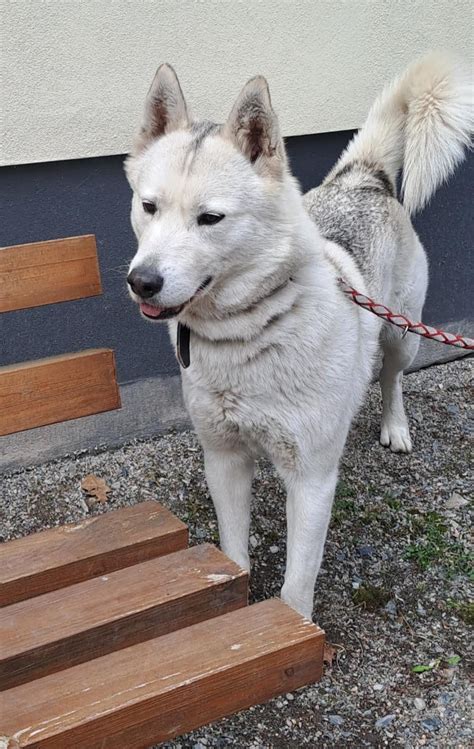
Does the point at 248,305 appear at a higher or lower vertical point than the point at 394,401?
higher

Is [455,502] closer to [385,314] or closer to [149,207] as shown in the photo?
[385,314]

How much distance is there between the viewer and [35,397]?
2.38m

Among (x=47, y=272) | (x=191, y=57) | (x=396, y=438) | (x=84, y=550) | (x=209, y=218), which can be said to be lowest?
(x=396, y=438)

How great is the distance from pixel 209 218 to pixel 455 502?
2.06 meters

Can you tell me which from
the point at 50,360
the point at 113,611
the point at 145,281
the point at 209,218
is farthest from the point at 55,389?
the point at 113,611

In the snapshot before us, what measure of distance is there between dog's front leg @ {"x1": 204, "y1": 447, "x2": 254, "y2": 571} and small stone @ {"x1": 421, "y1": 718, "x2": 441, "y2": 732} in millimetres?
767

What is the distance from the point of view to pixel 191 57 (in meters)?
3.58

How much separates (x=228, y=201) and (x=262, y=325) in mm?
386

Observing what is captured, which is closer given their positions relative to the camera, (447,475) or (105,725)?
(105,725)

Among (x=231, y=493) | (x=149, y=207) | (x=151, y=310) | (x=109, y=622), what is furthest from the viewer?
(x=231, y=493)

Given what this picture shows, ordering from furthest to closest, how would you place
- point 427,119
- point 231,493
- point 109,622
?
point 427,119, point 231,493, point 109,622

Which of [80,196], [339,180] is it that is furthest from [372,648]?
[80,196]

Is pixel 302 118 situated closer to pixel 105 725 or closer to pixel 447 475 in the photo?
pixel 447 475

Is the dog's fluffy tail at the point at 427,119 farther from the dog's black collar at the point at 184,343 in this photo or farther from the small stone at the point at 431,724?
the small stone at the point at 431,724
